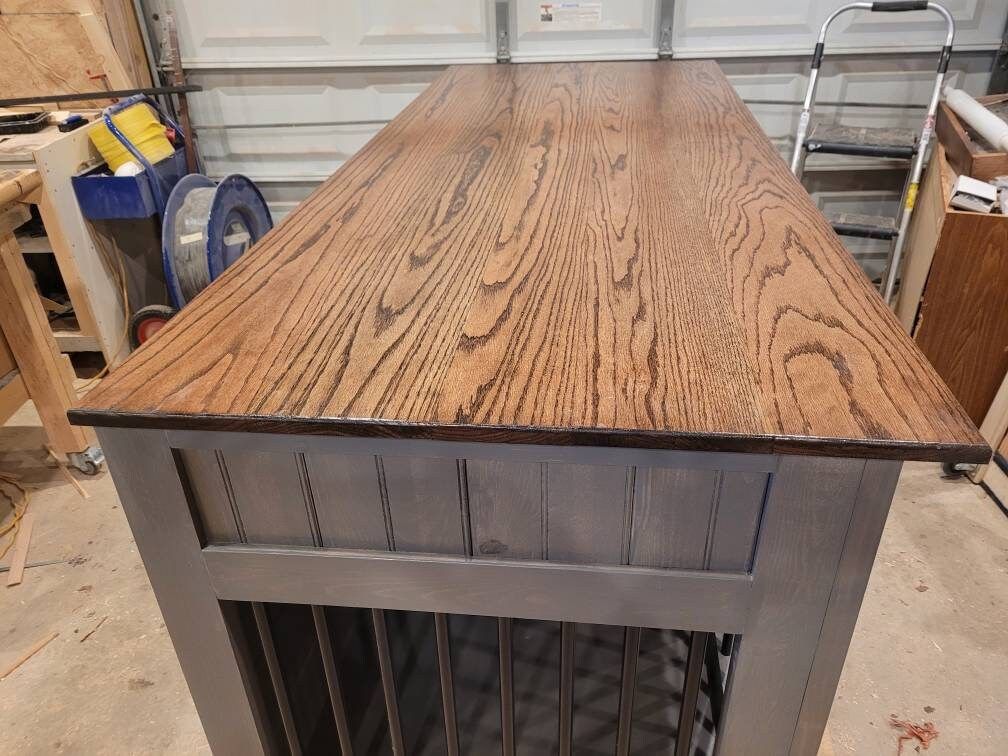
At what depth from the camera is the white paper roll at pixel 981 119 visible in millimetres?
1993

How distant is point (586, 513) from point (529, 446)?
11 cm

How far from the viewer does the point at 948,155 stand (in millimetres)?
2297

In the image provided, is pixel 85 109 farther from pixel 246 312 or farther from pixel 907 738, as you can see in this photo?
pixel 907 738

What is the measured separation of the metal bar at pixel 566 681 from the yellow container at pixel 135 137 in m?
2.20

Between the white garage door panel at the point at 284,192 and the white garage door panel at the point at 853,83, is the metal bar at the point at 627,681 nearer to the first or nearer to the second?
the white garage door panel at the point at 853,83

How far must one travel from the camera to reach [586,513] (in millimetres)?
Result: 719

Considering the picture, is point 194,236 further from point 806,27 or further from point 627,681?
point 806,27

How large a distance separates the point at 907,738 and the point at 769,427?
1.12m

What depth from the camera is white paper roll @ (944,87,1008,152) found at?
1993 millimetres

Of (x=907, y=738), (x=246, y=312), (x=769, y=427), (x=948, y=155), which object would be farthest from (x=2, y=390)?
(x=948, y=155)

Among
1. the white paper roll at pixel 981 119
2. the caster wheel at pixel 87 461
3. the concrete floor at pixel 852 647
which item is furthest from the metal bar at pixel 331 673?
the white paper roll at pixel 981 119

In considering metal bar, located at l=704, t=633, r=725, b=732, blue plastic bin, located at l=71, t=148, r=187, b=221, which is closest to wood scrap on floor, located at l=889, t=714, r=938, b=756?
metal bar, located at l=704, t=633, r=725, b=732

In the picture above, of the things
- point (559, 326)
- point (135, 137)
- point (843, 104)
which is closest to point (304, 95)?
point (135, 137)

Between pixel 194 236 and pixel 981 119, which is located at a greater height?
pixel 981 119
